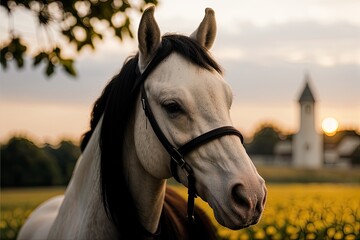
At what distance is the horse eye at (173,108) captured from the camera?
230 centimetres

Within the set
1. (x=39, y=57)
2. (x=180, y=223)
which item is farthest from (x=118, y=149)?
(x=39, y=57)

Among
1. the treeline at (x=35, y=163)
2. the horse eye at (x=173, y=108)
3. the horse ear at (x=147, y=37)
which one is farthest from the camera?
the treeline at (x=35, y=163)

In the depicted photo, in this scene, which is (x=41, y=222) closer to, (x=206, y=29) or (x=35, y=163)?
(x=206, y=29)

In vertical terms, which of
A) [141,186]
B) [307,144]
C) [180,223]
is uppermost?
[141,186]

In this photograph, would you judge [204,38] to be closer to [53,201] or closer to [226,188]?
[226,188]

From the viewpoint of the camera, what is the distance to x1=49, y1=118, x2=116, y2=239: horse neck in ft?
8.72

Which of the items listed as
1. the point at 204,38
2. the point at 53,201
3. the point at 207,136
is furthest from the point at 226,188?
the point at 53,201

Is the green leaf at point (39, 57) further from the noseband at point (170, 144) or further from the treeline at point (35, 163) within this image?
the treeline at point (35, 163)

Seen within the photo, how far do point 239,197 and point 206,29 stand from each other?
3.28ft

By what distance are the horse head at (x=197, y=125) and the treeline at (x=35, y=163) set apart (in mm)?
28175

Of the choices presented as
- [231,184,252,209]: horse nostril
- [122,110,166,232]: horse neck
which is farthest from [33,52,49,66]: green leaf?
[231,184,252,209]: horse nostril

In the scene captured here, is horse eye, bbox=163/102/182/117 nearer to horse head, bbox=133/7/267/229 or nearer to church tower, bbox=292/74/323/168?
horse head, bbox=133/7/267/229

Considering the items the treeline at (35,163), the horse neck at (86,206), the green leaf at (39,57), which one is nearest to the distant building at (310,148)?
the treeline at (35,163)

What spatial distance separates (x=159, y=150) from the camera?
241 cm
